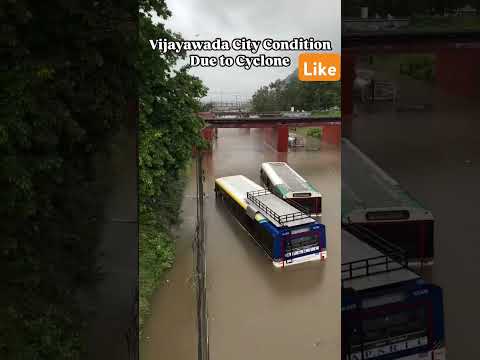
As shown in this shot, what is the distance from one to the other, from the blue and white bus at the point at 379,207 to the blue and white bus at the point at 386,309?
0.12 meters

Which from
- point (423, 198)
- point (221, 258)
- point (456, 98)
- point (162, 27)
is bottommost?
point (221, 258)

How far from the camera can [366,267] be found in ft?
8.55

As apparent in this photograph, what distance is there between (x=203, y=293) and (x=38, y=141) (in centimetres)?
105

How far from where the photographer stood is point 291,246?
2.52 m

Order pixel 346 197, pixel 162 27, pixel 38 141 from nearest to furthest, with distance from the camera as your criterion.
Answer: pixel 38 141
pixel 162 27
pixel 346 197

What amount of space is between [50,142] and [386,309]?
163 centimetres

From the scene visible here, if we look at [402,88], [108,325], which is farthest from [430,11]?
[108,325]

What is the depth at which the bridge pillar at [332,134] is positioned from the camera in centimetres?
252

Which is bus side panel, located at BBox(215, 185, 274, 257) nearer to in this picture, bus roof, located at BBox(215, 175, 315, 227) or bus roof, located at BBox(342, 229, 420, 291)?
bus roof, located at BBox(215, 175, 315, 227)

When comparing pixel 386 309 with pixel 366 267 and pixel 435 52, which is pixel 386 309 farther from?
pixel 435 52

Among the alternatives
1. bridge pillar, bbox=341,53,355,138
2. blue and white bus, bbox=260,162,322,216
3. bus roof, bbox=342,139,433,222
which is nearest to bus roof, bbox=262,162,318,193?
blue and white bus, bbox=260,162,322,216

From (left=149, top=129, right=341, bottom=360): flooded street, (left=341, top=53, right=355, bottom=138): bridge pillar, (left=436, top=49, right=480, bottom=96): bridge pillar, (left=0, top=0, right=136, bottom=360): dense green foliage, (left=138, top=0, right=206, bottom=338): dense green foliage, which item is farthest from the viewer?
(left=436, top=49, right=480, bottom=96): bridge pillar

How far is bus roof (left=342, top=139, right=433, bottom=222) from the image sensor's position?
2.70 m

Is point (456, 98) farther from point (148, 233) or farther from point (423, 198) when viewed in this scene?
point (148, 233)
